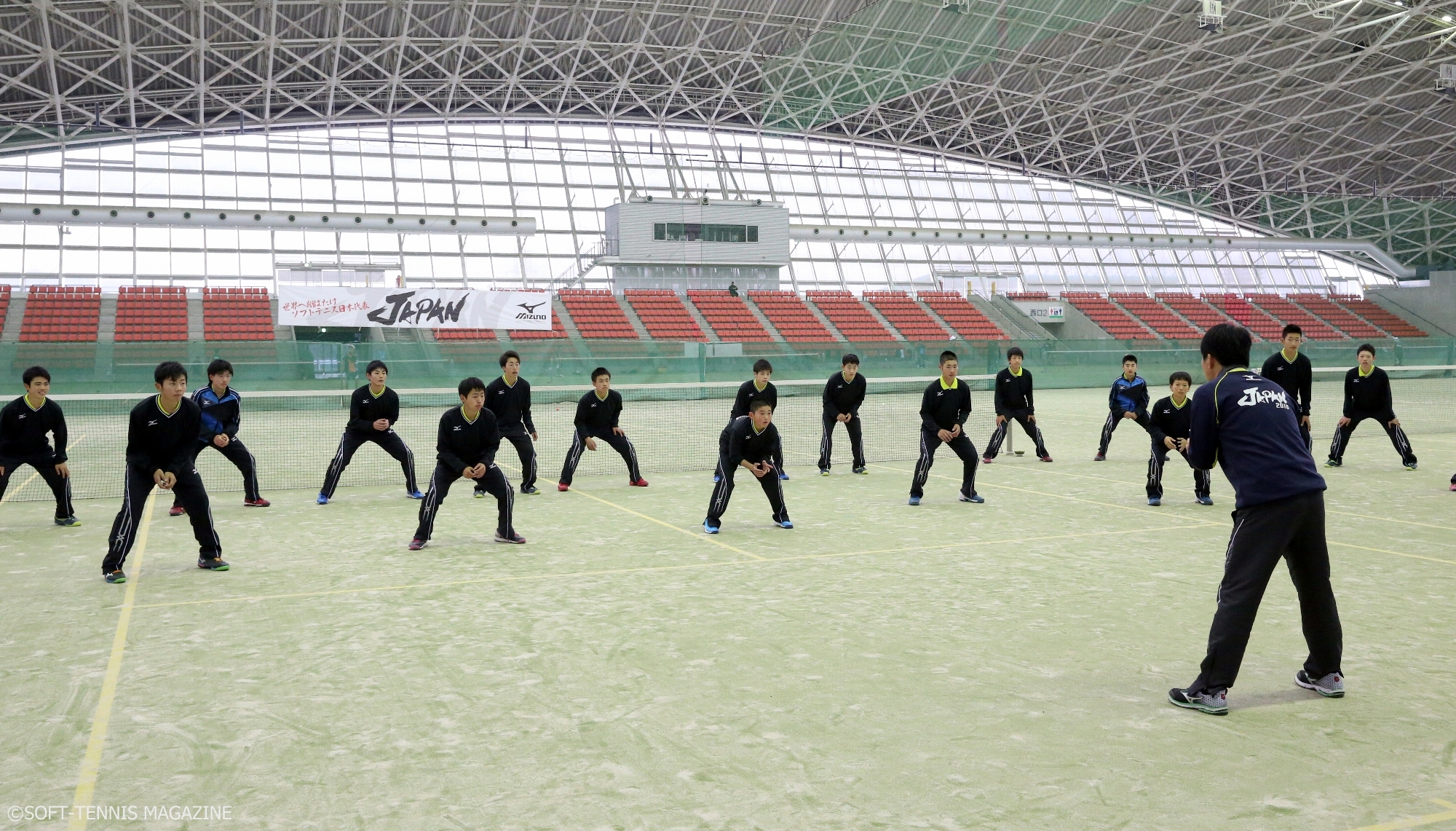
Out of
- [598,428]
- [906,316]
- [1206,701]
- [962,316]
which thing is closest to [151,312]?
[906,316]

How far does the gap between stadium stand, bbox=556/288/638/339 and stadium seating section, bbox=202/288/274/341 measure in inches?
388

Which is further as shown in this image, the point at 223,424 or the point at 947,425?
the point at 947,425

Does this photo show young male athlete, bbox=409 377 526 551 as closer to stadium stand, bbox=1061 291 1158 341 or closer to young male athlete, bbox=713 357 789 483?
young male athlete, bbox=713 357 789 483

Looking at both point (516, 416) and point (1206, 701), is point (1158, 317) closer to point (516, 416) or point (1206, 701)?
point (516, 416)

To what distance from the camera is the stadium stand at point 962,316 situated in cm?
4400

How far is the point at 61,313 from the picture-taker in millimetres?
34625

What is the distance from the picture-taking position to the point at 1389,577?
23.9 ft

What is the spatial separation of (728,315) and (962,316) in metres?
10.6

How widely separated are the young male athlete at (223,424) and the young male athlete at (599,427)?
3370 mm

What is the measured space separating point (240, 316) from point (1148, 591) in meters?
35.3

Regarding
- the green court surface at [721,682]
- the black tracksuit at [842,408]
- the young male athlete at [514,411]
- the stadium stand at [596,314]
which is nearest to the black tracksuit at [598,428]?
the young male athlete at [514,411]

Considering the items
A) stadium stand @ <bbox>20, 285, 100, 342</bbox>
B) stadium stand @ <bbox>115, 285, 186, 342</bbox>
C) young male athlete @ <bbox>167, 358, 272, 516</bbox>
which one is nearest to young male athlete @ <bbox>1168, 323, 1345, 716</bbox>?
young male athlete @ <bbox>167, 358, 272, 516</bbox>

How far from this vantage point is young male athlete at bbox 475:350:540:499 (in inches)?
476

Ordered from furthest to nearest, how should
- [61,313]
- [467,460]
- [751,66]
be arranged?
1. [751,66]
2. [61,313]
3. [467,460]
